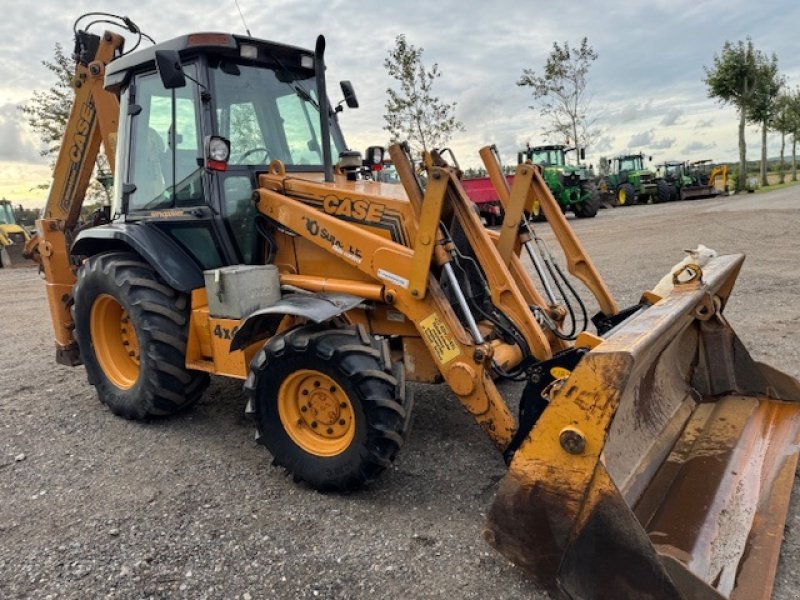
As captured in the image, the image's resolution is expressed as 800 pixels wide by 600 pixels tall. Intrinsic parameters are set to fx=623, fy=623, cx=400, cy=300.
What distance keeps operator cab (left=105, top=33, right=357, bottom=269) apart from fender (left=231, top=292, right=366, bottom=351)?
2.21ft

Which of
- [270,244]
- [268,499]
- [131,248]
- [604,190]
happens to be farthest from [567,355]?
[604,190]

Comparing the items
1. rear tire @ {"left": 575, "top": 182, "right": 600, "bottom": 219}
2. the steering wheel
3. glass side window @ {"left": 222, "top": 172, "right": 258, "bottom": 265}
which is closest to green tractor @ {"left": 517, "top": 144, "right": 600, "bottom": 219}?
rear tire @ {"left": 575, "top": 182, "right": 600, "bottom": 219}

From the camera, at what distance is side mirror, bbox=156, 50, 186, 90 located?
357 cm

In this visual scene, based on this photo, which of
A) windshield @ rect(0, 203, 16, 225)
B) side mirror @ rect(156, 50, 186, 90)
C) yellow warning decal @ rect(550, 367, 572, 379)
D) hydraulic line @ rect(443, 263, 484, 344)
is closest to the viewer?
yellow warning decal @ rect(550, 367, 572, 379)

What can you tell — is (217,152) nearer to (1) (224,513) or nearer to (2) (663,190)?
(1) (224,513)

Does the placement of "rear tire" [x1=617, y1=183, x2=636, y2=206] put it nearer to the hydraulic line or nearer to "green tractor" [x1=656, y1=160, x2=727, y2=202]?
"green tractor" [x1=656, y1=160, x2=727, y2=202]

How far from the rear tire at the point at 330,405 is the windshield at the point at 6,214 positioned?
2159cm

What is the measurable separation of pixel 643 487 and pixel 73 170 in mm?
5382

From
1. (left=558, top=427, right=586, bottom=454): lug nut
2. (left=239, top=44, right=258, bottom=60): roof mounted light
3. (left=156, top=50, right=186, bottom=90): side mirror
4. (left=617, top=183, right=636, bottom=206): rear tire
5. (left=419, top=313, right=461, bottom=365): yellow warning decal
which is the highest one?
(left=239, top=44, right=258, bottom=60): roof mounted light

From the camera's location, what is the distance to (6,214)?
2108cm

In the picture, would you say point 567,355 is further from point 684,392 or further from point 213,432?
point 213,432

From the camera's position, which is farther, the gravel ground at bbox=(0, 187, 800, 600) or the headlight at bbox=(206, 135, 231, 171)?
the headlight at bbox=(206, 135, 231, 171)

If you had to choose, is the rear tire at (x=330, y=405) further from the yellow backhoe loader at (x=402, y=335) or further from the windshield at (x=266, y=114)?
the windshield at (x=266, y=114)

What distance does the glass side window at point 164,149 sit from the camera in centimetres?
414
